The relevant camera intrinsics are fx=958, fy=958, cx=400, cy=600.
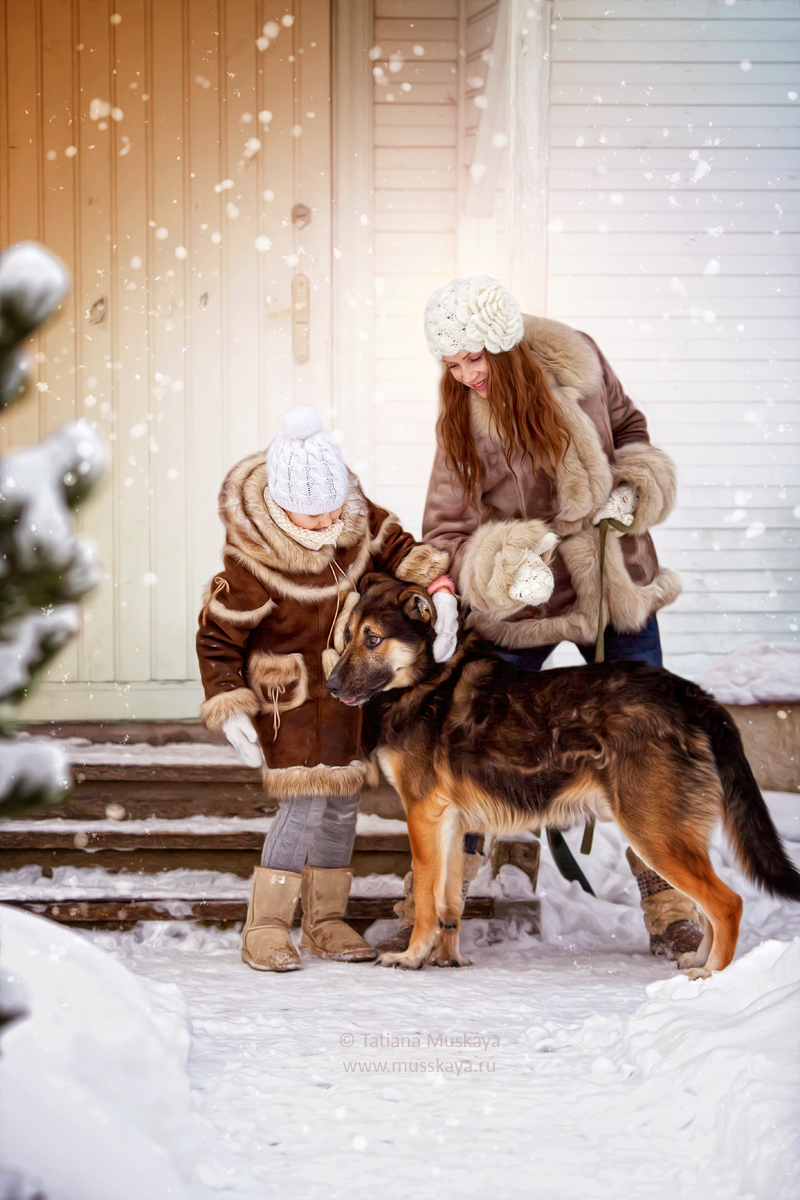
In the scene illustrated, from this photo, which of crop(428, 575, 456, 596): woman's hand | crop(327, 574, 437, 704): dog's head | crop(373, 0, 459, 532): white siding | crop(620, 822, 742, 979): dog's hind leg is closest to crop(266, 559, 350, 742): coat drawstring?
crop(327, 574, 437, 704): dog's head

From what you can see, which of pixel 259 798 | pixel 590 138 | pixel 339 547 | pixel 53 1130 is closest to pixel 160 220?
pixel 590 138

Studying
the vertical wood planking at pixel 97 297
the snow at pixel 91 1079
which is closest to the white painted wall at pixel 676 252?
the vertical wood planking at pixel 97 297

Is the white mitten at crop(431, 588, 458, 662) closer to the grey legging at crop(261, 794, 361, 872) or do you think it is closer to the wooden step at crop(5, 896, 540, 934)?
the grey legging at crop(261, 794, 361, 872)

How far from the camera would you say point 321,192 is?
12.2 feet

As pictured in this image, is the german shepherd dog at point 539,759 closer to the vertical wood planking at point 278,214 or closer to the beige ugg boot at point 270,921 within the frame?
the beige ugg boot at point 270,921

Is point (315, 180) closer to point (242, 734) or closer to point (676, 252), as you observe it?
point (676, 252)

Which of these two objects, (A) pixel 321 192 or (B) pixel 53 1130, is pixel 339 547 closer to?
(B) pixel 53 1130

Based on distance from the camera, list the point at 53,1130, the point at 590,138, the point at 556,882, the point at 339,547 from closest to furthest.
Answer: the point at 53,1130 → the point at 339,547 → the point at 556,882 → the point at 590,138

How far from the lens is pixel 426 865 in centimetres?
228

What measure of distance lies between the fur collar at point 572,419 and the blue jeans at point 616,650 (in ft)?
1.03

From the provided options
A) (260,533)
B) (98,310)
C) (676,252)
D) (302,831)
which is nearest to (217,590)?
(260,533)

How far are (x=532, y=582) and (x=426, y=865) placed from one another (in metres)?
0.72

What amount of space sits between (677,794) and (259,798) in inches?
53.0

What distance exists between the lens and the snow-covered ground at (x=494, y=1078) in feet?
4.29
